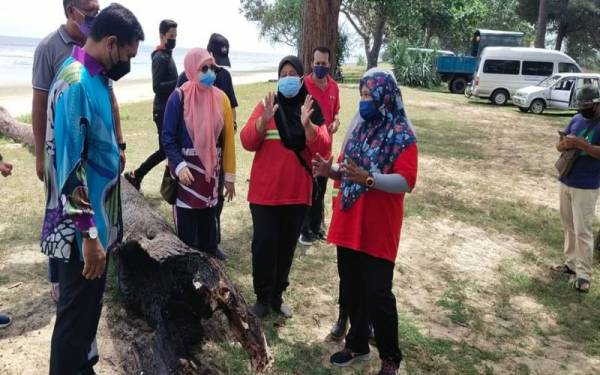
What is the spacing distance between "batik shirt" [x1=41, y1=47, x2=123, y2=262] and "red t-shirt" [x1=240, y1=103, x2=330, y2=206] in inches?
43.1

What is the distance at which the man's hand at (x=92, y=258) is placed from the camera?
1.98 meters

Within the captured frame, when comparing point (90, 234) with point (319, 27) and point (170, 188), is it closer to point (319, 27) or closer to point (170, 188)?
point (170, 188)

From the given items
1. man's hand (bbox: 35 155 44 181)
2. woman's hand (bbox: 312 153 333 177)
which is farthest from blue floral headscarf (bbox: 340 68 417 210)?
man's hand (bbox: 35 155 44 181)

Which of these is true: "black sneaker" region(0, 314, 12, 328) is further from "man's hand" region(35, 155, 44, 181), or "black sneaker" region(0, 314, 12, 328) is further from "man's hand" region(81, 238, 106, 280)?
"man's hand" region(81, 238, 106, 280)

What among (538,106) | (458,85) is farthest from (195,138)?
(458,85)

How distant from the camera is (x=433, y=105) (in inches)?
669

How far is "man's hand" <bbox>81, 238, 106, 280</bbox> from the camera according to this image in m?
1.98

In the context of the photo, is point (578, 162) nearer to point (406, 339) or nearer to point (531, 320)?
point (531, 320)

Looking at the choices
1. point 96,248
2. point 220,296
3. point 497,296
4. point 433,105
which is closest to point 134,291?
point 220,296

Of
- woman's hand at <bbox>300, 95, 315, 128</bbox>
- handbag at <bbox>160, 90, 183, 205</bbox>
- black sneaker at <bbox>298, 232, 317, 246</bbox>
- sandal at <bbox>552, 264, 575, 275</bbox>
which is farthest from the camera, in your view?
black sneaker at <bbox>298, 232, 317, 246</bbox>

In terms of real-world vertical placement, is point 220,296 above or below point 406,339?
above

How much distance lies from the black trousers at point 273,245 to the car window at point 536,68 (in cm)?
1821

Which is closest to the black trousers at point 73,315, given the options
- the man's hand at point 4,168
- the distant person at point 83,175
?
the distant person at point 83,175

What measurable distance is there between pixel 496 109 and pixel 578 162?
46.3 feet
